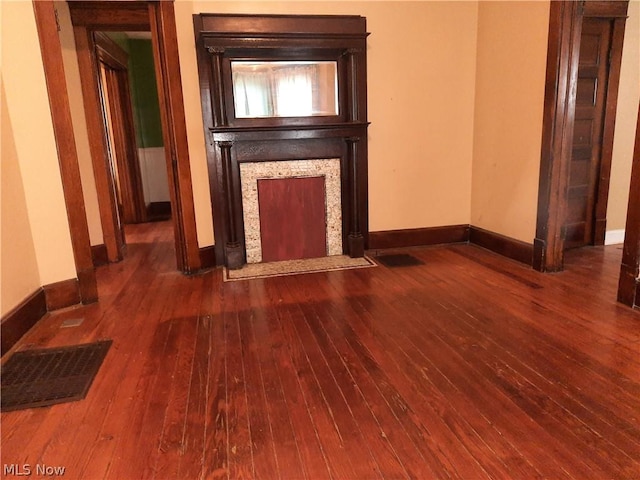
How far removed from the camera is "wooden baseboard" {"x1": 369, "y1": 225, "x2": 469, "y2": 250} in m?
4.42

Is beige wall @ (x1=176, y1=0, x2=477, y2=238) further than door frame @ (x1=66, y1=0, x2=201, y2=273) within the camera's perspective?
Yes

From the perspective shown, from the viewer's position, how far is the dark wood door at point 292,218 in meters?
4.02

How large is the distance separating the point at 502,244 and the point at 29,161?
3872mm

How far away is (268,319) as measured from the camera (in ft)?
9.31

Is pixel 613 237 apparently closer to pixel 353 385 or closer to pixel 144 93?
pixel 353 385

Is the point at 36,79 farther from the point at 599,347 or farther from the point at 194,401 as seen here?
the point at 599,347

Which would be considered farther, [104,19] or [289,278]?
[104,19]

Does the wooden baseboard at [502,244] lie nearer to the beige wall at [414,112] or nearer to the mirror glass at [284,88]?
the beige wall at [414,112]

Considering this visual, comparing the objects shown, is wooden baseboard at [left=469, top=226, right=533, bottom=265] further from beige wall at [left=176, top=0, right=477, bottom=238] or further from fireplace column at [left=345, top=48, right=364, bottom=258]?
fireplace column at [left=345, top=48, right=364, bottom=258]

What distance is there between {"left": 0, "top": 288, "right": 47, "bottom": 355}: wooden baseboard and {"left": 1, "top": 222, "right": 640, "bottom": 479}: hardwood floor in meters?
0.07

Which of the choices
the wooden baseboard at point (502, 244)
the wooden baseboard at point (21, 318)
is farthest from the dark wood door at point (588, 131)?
the wooden baseboard at point (21, 318)

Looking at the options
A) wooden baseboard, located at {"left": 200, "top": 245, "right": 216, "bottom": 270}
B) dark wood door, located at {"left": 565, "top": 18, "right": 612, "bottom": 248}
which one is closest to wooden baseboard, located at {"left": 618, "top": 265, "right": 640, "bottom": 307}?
dark wood door, located at {"left": 565, "top": 18, "right": 612, "bottom": 248}

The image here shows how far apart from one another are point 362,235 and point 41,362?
279cm

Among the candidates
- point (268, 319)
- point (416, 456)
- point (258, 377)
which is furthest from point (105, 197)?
A: point (416, 456)
